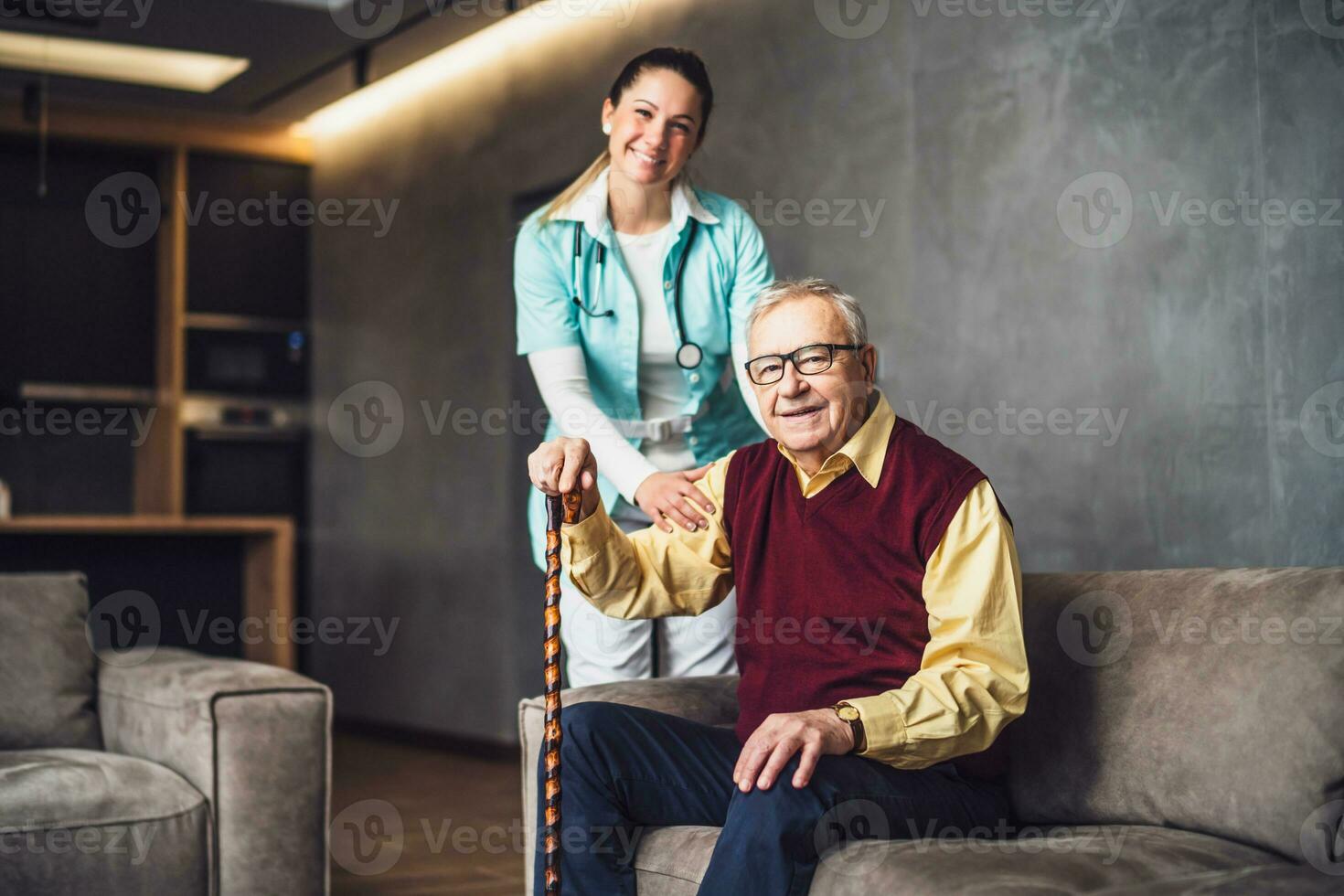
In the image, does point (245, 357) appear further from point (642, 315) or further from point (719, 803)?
point (719, 803)

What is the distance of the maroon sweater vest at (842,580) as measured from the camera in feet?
6.09

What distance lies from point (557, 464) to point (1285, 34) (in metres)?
1.85

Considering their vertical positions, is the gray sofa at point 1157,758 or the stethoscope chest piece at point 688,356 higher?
the stethoscope chest piece at point 688,356

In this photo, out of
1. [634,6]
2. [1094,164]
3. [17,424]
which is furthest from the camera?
[17,424]

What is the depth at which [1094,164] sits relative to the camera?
3.23 metres

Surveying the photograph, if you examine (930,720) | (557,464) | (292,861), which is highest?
(557,464)

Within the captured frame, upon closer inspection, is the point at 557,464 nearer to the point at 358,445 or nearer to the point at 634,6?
the point at 634,6

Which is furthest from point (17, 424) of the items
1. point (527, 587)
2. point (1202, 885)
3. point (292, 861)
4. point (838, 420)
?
point (1202, 885)

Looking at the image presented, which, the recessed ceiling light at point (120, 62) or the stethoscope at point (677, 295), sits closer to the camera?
the stethoscope at point (677, 295)

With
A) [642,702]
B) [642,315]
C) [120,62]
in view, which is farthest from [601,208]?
[120,62]

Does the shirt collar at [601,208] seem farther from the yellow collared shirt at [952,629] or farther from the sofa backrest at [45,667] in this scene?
the sofa backrest at [45,667]

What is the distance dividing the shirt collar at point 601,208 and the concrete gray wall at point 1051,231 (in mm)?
949

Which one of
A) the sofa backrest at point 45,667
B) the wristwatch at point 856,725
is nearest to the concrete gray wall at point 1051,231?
the wristwatch at point 856,725

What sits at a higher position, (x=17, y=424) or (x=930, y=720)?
(x=17, y=424)
